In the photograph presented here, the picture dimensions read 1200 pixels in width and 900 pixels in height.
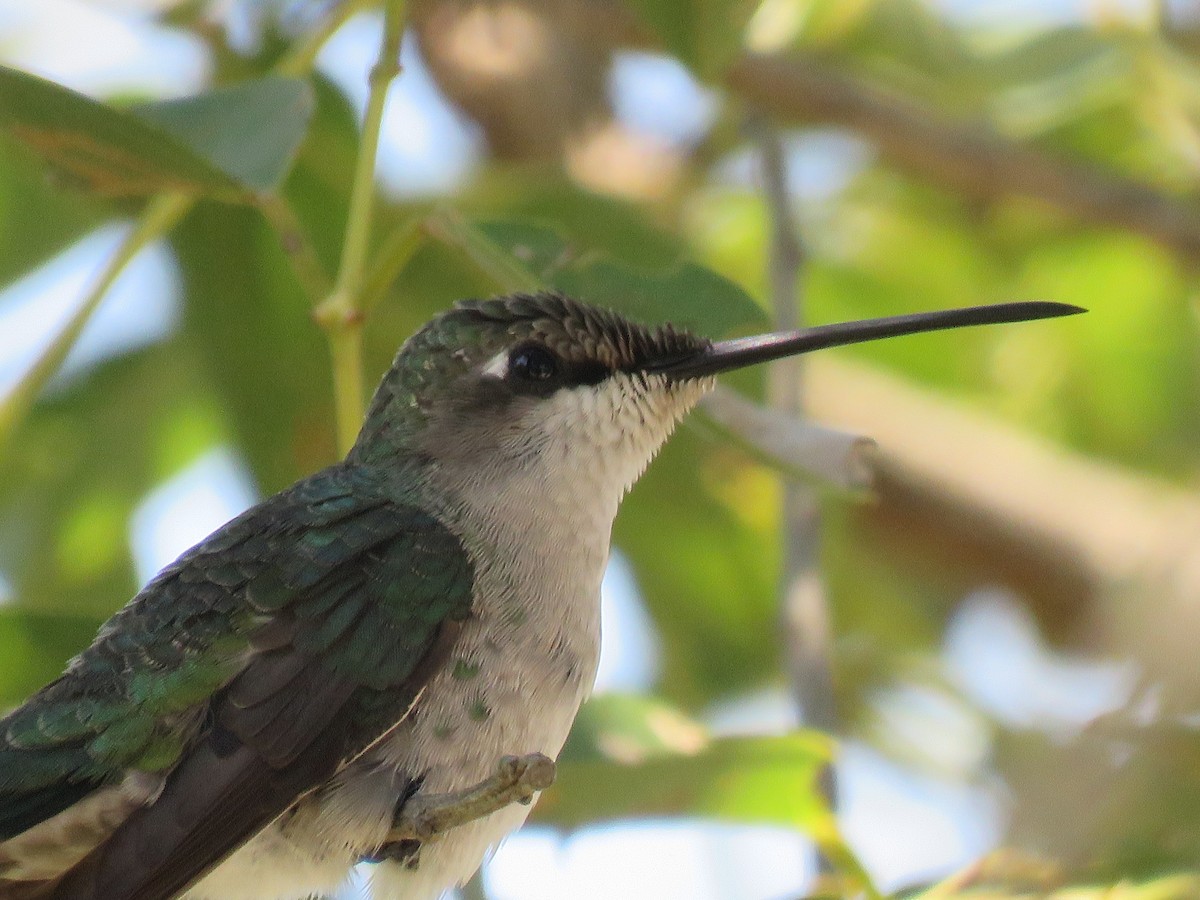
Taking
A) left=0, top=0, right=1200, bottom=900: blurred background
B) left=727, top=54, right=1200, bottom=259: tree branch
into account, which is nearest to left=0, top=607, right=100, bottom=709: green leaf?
left=0, top=0, right=1200, bottom=900: blurred background

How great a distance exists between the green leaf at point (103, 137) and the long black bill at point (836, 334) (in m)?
0.75

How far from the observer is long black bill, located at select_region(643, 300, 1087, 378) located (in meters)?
2.62

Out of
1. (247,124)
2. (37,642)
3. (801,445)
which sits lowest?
(37,642)

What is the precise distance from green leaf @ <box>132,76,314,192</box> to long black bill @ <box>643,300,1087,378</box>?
667 millimetres

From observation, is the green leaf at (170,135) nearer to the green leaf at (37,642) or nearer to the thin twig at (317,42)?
the thin twig at (317,42)

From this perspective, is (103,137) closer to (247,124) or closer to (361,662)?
(247,124)

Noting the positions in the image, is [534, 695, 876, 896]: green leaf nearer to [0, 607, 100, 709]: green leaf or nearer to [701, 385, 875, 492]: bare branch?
[701, 385, 875, 492]: bare branch

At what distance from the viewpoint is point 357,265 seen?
2.63 m

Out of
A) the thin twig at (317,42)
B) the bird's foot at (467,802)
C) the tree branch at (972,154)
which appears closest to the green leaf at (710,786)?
the bird's foot at (467,802)

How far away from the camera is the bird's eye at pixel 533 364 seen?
289 centimetres

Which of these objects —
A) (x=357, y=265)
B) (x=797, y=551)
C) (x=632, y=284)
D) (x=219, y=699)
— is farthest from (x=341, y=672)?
(x=797, y=551)

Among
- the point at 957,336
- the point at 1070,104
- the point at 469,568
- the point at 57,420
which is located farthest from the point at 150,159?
the point at 957,336

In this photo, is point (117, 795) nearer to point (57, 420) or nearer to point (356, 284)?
point (356, 284)

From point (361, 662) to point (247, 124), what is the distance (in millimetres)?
830
